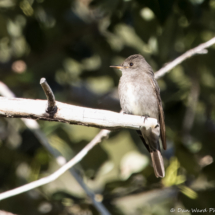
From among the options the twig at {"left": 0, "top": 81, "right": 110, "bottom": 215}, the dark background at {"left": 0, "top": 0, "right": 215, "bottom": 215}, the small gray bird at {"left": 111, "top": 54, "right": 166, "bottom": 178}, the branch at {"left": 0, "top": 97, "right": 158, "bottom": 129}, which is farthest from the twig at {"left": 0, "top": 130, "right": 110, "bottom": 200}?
the small gray bird at {"left": 111, "top": 54, "right": 166, "bottom": 178}

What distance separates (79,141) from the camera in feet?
13.8

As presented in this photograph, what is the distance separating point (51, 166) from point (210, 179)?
1.79m

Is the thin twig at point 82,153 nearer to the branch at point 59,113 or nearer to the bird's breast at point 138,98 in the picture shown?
the bird's breast at point 138,98

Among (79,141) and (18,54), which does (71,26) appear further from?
(79,141)

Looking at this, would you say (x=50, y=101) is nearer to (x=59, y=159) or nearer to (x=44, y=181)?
(x=44, y=181)

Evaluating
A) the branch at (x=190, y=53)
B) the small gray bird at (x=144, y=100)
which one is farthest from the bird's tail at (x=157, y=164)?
the branch at (x=190, y=53)

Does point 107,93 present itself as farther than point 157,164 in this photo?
Yes

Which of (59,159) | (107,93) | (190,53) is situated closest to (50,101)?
(59,159)

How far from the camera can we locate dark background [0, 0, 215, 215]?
3777mm

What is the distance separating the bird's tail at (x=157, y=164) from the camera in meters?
3.76

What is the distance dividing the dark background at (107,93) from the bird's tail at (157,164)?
0.27ft

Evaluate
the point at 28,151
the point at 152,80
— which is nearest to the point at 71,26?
the point at 152,80

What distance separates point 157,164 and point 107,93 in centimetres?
136

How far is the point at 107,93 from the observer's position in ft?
15.8
